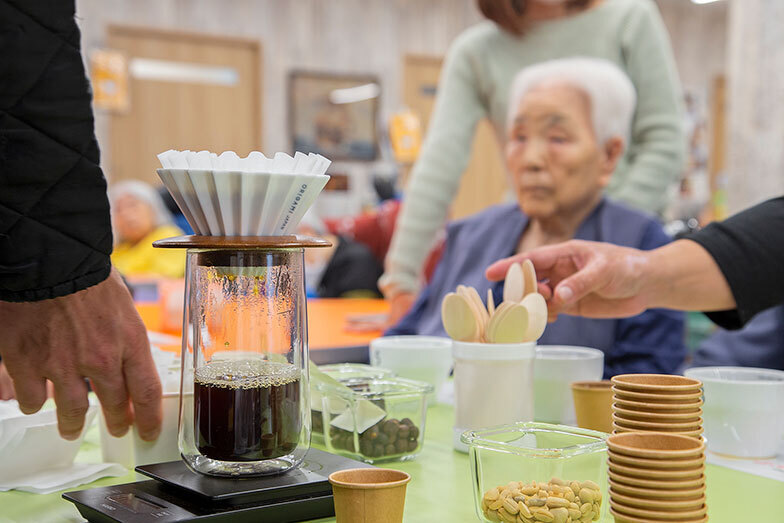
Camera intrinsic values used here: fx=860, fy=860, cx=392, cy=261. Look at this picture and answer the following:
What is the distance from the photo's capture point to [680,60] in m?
9.80

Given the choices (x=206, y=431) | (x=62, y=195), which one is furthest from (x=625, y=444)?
(x=62, y=195)

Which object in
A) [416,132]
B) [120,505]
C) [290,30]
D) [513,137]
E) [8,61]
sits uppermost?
[290,30]

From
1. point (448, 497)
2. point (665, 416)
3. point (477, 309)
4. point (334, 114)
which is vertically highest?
point (334, 114)

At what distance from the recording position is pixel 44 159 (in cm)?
90

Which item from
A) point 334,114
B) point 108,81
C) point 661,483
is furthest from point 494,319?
point 334,114

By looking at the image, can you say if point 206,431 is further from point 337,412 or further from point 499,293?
point 499,293

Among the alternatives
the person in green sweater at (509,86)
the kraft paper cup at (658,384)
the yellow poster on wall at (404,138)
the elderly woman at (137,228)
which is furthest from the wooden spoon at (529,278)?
the elderly woman at (137,228)

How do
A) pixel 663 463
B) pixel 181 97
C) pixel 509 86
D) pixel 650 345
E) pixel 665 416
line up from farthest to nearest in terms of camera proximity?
1. pixel 181 97
2. pixel 509 86
3. pixel 650 345
4. pixel 665 416
5. pixel 663 463

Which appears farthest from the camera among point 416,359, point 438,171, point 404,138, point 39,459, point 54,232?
point 404,138

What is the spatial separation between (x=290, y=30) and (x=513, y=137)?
20.0 ft

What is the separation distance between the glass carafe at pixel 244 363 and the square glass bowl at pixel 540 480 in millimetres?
195

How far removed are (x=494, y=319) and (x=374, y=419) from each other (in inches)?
7.9

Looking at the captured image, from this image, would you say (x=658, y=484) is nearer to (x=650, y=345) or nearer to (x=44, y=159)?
(x=44, y=159)

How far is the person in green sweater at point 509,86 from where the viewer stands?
7.44 feet
